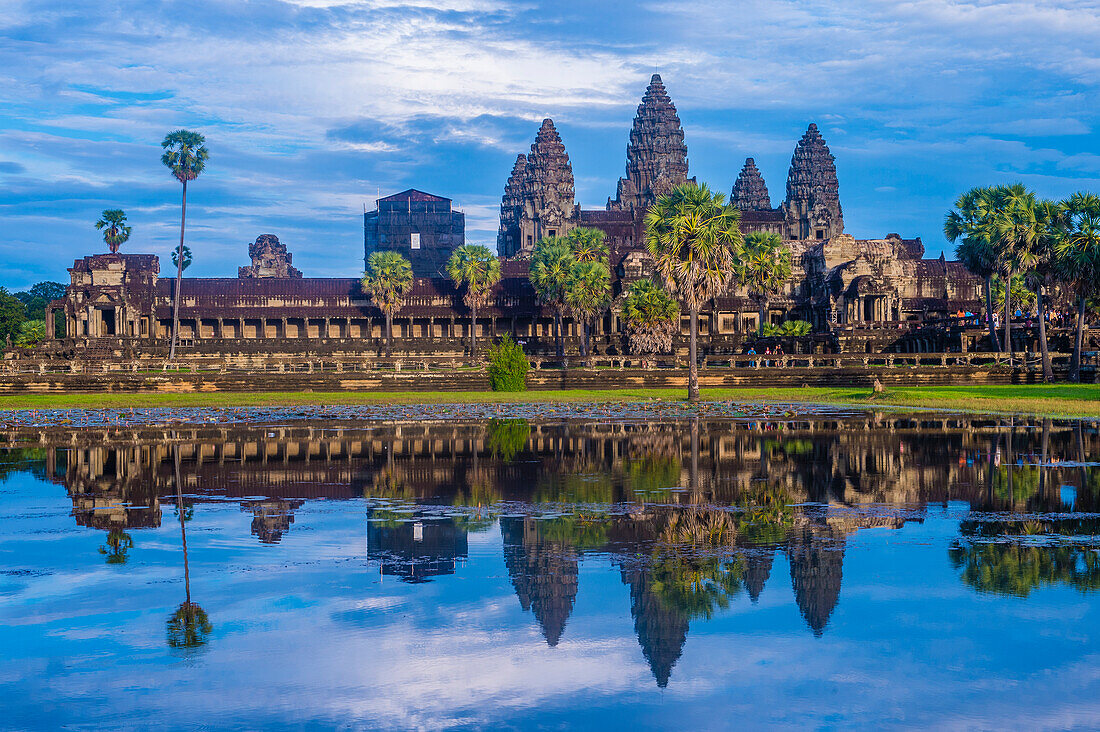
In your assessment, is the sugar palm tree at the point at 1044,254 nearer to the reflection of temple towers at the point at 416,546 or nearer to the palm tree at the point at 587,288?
the palm tree at the point at 587,288

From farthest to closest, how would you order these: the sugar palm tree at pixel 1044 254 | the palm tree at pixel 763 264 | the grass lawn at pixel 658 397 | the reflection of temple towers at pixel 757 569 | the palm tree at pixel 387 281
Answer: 1. the palm tree at pixel 387 281
2. the palm tree at pixel 763 264
3. the sugar palm tree at pixel 1044 254
4. the grass lawn at pixel 658 397
5. the reflection of temple towers at pixel 757 569

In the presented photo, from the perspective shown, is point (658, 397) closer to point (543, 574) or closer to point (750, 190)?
point (543, 574)

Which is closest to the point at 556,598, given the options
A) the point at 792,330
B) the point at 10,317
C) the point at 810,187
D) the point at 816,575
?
the point at 816,575

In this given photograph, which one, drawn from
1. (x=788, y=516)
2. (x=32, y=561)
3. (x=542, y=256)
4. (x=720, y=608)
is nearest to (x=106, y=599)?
(x=32, y=561)

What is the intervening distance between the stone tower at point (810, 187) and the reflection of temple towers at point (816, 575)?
139 m

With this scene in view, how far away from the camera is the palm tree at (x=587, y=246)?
282ft

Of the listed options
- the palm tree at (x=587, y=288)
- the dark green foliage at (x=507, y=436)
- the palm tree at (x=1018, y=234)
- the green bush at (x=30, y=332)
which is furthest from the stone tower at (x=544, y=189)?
the dark green foliage at (x=507, y=436)

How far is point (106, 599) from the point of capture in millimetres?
10461

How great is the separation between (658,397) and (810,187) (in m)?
108

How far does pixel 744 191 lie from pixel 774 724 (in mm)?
154124

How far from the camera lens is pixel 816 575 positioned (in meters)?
11.0

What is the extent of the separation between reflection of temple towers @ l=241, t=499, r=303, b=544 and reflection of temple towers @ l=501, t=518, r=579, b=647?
2993mm

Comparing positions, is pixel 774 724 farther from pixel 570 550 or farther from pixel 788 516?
pixel 788 516

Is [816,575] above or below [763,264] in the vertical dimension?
below
